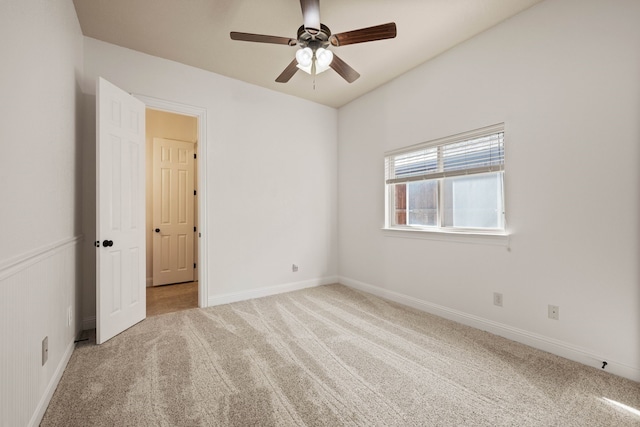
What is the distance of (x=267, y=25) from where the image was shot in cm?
259

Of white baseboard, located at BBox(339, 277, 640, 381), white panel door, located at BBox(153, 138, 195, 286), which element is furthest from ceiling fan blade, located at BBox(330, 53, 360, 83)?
white panel door, located at BBox(153, 138, 195, 286)

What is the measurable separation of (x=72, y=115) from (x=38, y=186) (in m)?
1.11

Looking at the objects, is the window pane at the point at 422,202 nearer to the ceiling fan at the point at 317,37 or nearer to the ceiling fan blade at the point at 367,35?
the ceiling fan at the point at 317,37

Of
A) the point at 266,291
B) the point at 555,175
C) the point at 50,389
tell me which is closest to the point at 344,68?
the point at 555,175

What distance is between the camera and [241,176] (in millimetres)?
3709

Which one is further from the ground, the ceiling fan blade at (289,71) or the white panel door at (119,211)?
the ceiling fan blade at (289,71)

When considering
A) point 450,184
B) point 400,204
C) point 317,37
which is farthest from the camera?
point 400,204

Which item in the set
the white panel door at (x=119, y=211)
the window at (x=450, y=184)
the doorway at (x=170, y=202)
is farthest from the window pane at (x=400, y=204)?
the doorway at (x=170, y=202)

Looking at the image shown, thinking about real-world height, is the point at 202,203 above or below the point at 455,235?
above

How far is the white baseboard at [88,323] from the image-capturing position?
2.72 metres

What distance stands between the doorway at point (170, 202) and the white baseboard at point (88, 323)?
4.93 ft

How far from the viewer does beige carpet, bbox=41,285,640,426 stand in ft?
5.16

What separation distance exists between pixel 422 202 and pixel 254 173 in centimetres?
222

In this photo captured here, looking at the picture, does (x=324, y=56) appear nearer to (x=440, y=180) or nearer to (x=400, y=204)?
(x=440, y=180)
